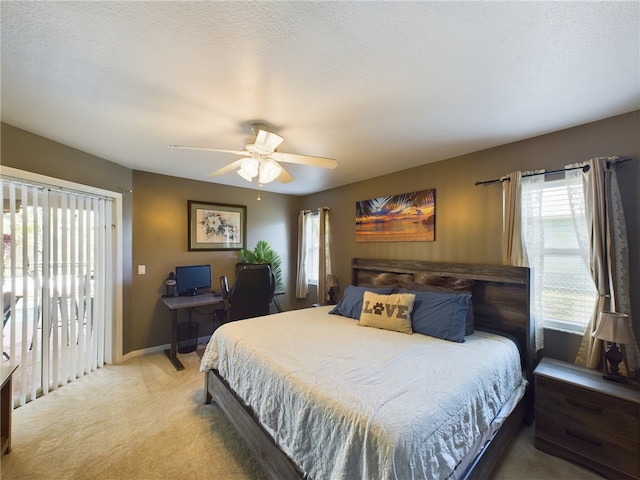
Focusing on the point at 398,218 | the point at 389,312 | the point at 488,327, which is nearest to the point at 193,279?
the point at 389,312

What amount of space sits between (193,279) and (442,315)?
3274 millimetres

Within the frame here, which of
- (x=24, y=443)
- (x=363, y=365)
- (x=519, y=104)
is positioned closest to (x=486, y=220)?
(x=519, y=104)

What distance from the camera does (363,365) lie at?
1650mm

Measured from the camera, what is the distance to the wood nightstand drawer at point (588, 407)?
5.25ft

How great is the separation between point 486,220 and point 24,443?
13.9 feet

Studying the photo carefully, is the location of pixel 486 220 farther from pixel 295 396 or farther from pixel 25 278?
pixel 25 278

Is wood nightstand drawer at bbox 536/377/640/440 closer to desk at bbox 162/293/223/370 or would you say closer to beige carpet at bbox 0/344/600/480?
beige carpet at bbox 0/344/600/480

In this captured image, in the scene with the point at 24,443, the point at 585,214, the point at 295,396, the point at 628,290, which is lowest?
the point at 24,443

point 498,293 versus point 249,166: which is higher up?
point 249,166

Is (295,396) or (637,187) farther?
(637,187)

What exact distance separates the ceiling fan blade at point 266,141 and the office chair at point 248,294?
67.0 inches

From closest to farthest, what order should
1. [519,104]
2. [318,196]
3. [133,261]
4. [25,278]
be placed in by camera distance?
[519,104] → [25,278] → [133,261] → [318,196]

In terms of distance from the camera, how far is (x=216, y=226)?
4.23 meters

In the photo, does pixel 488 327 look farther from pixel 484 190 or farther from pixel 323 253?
pixel 323 253
